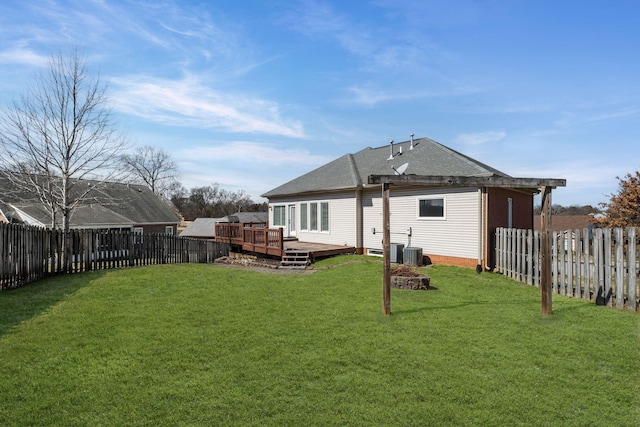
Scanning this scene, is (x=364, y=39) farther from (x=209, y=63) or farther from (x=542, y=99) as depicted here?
(x=542, y=99)

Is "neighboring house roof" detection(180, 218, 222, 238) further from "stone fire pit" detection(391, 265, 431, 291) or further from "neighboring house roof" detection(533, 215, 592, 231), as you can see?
"neighboring house roof" detection(533, 215, 592, 231)

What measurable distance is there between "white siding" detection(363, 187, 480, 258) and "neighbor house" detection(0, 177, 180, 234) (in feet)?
52.0

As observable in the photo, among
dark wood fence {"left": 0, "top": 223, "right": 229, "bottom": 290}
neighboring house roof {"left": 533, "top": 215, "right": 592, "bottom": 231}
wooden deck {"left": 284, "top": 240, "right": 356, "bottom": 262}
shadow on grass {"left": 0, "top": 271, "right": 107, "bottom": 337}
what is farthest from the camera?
neighboring house roof {"left": 533, "top": 215, "right": 592, "bottom": 231}

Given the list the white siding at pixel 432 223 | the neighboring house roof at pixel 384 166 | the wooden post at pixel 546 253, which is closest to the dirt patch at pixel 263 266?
the white siding at pixel 432 223

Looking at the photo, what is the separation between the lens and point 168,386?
147 inches

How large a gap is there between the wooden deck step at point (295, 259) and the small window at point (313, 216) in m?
3.68

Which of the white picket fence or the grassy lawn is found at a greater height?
the white picket fence

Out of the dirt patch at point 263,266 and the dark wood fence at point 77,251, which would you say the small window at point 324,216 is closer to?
the dirt patch at point 263,266

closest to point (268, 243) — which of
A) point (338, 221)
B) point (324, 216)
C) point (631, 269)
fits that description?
point (324, 216)

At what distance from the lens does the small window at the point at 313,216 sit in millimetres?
19484

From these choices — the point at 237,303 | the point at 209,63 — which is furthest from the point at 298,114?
the point at 237,303

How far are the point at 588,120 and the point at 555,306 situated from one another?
13.0 meters

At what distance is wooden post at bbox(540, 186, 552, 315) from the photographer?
6.70 m

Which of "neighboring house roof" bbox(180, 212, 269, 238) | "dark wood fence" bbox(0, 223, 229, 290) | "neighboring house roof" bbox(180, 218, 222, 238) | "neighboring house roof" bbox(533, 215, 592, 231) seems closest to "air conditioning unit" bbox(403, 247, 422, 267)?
"dark wood fence" bbox(0, 223, 229, 290)
